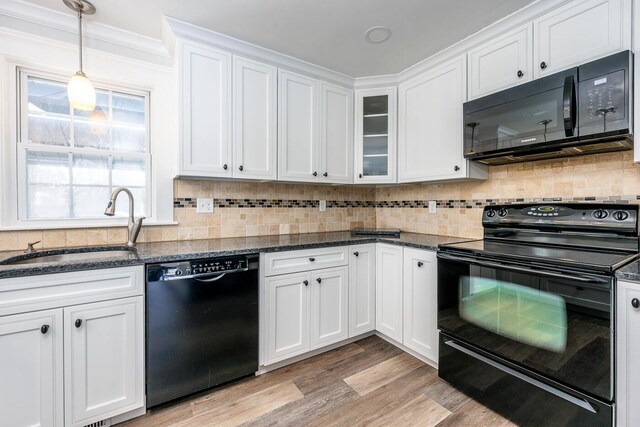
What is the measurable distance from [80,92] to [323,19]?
4.97 feet

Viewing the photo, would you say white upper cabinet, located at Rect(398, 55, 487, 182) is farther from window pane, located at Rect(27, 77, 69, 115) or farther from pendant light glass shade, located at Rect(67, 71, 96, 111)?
window pane, located at Rect(27, 77, 69, 115)

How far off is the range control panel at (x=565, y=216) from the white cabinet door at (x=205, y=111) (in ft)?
6.43

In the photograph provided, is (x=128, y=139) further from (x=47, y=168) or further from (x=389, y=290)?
(x=389, y=290)

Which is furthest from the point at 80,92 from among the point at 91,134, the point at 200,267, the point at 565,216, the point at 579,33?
the point at 565,216

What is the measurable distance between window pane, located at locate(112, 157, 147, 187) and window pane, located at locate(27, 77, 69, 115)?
0.44 m

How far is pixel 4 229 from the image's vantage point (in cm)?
173

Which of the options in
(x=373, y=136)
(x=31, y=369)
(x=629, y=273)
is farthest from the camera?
(x=373, y=136)

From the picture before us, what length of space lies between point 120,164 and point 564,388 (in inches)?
115

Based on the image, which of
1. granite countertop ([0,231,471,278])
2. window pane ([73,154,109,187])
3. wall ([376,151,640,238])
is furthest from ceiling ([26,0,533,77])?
granite countertop ([0,231,471,278])

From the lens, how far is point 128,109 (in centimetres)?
214

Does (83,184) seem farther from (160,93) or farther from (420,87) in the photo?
(420,87)

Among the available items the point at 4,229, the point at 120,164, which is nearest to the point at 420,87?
the point at 120,164

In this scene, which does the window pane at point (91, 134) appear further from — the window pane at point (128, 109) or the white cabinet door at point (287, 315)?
the white cabinet door at point (287, 315)

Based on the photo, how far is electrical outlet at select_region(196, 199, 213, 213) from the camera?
2301 mm
